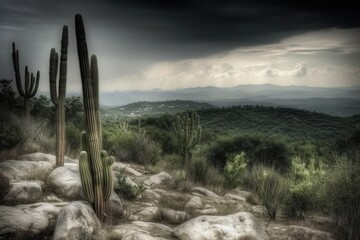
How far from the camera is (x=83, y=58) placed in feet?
20.0

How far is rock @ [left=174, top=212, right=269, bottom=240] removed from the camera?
19.2 ft

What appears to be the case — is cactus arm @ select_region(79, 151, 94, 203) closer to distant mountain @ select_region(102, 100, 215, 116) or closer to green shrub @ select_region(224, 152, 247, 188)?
green shrub @ select_region(224, 152, 247, 188)

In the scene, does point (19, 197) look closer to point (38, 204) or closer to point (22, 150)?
point (38, 204)

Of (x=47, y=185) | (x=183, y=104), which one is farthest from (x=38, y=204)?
(x=183, y=104)

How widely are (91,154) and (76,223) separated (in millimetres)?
1284

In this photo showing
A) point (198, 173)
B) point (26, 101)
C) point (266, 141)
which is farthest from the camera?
point (266, 141)

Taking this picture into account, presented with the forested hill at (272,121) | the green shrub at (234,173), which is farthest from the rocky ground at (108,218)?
the forested hill at (272,121)

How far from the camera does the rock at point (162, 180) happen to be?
10461mm

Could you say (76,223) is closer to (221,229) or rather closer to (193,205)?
(221,229)

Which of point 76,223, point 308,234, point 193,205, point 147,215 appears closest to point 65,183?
point 147,215

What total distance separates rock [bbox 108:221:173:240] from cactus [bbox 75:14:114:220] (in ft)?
1.98

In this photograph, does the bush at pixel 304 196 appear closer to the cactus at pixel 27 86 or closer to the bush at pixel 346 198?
the bush at pixel 346 198

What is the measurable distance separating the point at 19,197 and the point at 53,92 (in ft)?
10.4

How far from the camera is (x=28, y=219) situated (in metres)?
5.44
